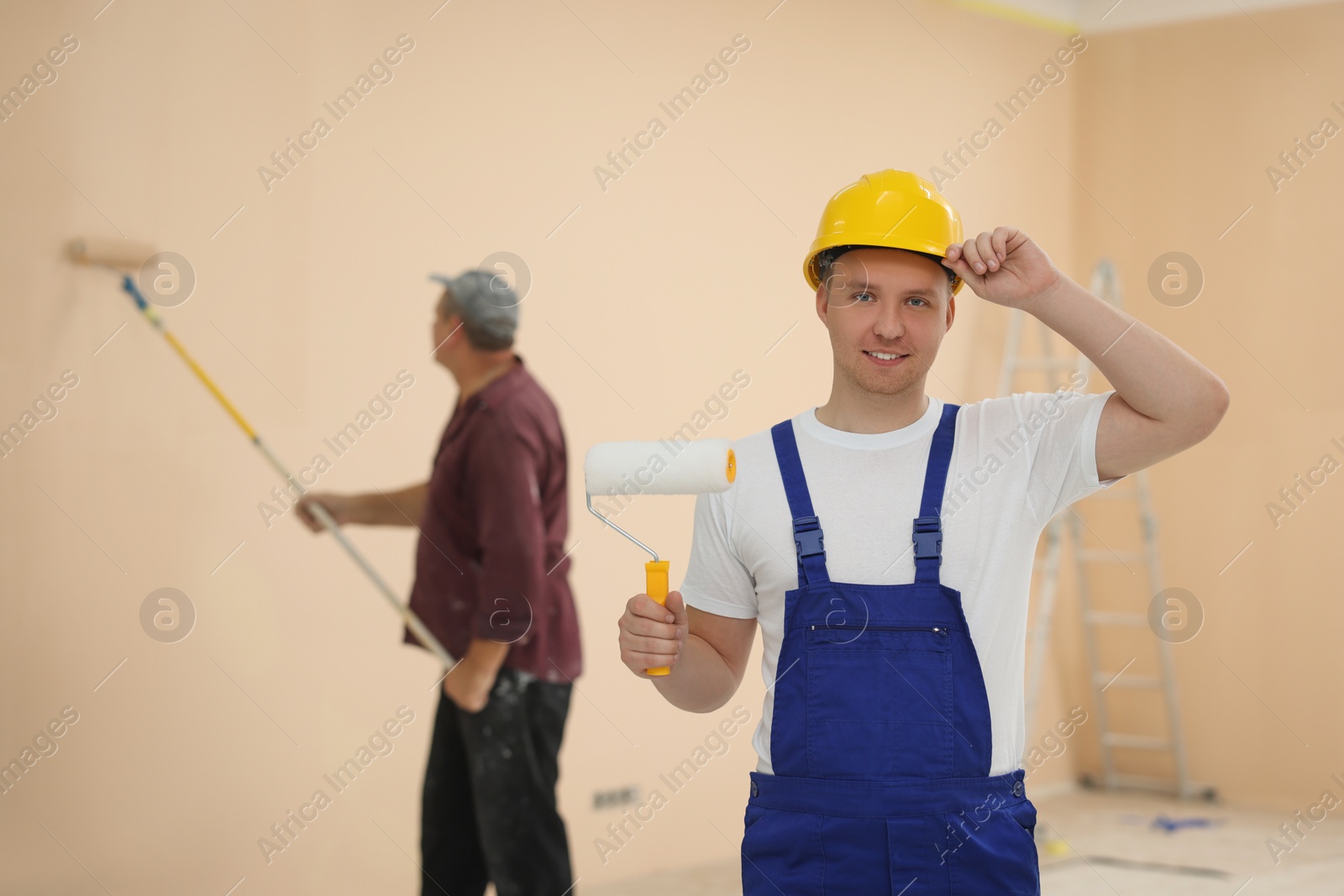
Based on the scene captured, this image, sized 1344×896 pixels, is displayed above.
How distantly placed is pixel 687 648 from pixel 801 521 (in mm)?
258

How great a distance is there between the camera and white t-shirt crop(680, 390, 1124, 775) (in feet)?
5.38

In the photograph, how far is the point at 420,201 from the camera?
3428 millimetres

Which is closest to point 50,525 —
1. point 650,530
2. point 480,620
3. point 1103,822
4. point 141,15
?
point 480,620

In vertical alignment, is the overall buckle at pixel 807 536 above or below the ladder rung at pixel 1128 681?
above

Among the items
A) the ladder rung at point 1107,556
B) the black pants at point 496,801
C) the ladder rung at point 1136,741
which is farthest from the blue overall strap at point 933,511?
the ladder rung at point 1136,741

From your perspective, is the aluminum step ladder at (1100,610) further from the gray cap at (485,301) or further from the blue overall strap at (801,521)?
the blue overall strap at (801,521)

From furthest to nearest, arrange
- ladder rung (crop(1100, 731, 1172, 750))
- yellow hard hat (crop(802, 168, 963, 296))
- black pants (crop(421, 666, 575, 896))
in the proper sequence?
ladder rung (crop(1100, 731, 1172, 750))
black pants (crop(421, 666, 575, 896))
yellow hard hat (crop(802, 168, 963, 296))

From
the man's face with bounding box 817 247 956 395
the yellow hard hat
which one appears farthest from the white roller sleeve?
the yellow hard hat

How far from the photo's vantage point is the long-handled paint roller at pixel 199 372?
9.53ft

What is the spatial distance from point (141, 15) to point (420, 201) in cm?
84

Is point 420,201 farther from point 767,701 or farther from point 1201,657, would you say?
point 1201,657

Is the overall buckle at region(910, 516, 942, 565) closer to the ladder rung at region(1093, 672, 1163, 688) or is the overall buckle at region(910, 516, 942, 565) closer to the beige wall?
the beige wall

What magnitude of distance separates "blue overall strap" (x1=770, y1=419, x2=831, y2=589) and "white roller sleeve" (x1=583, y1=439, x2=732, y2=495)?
0.75 feet

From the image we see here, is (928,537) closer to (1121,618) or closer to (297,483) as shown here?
(297,483)
